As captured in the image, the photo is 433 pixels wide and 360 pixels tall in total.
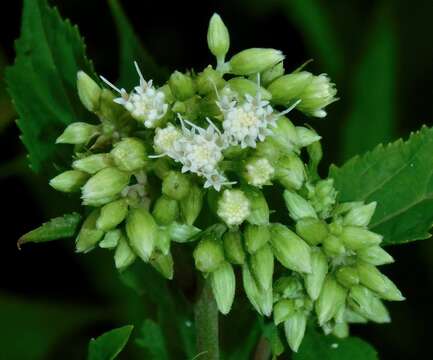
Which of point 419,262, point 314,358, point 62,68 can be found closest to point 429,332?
point 419,262

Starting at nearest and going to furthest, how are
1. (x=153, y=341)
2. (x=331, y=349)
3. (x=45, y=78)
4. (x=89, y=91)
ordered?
(x=89, y=91)
(x=331, y=349)
(x=153, y=341)
(x=45, y=78)

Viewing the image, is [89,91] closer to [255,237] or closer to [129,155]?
[129,155]

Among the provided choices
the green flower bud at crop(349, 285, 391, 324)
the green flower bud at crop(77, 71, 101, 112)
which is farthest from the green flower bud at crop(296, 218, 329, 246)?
the green flower bud at crop(77, 71, 101, 112)

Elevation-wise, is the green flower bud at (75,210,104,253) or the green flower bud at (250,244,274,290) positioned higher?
the green flower bud at (75,210,104,253)

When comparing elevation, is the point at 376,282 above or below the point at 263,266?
below

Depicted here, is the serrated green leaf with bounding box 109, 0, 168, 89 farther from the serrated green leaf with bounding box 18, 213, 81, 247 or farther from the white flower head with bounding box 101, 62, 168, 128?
the serrated green leaf with bounding box 18, 213, 81, 247

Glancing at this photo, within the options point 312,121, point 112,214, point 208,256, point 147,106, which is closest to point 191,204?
point 208,256

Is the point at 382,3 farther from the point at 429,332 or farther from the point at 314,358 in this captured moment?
the point at 314,358
